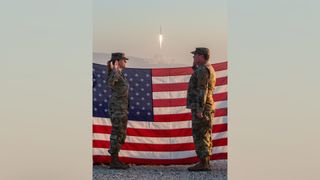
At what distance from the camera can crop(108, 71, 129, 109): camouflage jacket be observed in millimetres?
3178

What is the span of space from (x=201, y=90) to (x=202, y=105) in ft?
0.36

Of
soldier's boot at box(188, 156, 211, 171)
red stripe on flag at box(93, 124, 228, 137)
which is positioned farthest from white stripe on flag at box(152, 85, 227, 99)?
soldier's boot at box(188, 156, 211, 171)

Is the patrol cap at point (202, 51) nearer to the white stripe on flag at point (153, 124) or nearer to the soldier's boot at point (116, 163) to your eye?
the white stripe on flag at point (153, 124)

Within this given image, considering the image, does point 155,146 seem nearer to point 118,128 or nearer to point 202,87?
point 118,128

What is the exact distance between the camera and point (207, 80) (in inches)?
129

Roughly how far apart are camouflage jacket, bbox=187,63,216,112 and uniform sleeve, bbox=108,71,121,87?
504 mm

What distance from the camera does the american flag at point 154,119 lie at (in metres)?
3.15

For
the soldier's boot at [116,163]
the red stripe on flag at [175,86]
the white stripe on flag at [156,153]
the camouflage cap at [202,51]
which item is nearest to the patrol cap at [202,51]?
the camouflage cap at [202,51]

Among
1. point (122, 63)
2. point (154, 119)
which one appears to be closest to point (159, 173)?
point (154, 119)

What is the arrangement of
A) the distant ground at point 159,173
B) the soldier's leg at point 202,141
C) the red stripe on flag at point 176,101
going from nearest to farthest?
the distant ground at point 159,173, the soldier's leg at point 202,141, the red stripe on flag at point 176,101

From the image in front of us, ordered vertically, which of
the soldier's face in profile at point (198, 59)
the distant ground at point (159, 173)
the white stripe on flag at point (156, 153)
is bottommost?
the distant ground at point (159, 173)

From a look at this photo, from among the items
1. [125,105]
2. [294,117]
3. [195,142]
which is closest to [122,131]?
[125,105]

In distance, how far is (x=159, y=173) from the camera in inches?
121

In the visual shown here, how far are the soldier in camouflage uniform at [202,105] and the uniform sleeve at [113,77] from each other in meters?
0.51
